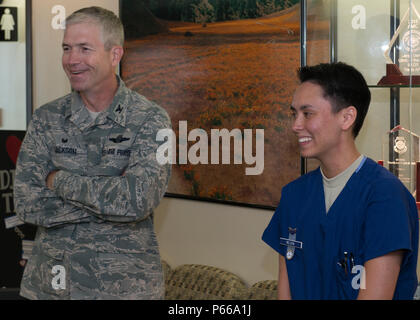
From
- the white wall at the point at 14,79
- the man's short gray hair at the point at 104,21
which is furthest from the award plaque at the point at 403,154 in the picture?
the white wall at the point at 14,79

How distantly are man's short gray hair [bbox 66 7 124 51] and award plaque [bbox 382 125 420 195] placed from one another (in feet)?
3.65

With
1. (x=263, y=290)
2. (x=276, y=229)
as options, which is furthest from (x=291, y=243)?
(x=263, y=290)

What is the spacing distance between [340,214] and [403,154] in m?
0.63

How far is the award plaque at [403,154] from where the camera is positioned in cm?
232

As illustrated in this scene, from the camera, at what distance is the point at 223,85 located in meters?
3.47

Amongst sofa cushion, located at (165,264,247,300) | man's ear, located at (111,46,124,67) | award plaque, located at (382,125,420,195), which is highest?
man's ear, located at (111,46,124,67)

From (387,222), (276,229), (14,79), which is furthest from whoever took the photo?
(14,79)

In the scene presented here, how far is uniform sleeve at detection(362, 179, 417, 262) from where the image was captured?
5.69 ft

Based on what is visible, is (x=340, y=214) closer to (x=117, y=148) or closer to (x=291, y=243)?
(x=291, y=243)

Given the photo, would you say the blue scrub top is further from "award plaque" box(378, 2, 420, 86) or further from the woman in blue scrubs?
"award plaque" box(378, 2, 420, 86)

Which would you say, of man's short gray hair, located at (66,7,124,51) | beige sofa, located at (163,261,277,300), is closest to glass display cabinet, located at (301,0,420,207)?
man's short gray hair, located at (66,7,124,51)

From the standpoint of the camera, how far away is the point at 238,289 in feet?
10.9

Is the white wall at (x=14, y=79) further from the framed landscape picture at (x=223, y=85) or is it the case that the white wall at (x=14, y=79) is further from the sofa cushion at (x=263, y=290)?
the sofa cushion at (x=263, y=290)
